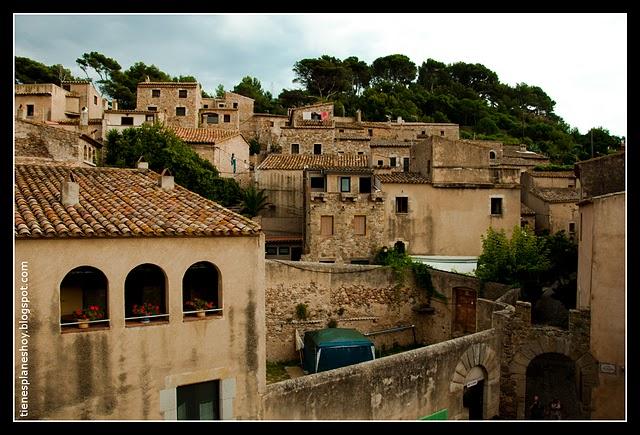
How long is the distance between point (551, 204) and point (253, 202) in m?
18.2

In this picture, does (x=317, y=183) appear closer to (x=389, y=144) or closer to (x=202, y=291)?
(x=389, y=144)

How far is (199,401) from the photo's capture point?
32.5 feet

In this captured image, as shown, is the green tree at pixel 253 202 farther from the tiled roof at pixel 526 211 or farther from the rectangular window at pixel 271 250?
the tiled roof at pixel 526 211

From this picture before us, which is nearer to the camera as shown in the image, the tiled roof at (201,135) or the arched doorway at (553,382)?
the arched doorway at (553,382)

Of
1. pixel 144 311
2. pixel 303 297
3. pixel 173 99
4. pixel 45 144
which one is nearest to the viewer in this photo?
pixel 144 311

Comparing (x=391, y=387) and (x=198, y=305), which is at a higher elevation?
(x=198, y=305)

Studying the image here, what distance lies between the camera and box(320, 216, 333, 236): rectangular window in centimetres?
2555

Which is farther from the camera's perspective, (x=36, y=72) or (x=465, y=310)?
(x=36, y=72)

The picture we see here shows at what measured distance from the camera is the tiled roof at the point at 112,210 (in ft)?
29.2

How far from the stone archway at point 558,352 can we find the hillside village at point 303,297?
4 centimetres

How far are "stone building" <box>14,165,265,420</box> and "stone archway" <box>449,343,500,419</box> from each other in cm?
616

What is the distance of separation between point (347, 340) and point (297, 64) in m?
55.9

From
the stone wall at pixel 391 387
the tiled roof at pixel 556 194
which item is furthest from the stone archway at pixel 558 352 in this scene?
the tiled roof at pixel 556 194

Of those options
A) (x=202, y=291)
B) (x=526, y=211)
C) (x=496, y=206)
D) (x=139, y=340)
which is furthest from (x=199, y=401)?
(x=526, y=211)
